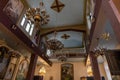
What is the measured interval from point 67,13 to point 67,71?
638cm

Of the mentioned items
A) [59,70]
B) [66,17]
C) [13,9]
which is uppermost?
[66,17]

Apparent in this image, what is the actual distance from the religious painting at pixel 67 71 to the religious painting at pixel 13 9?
7.77m

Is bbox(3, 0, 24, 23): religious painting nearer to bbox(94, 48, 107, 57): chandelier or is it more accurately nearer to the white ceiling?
the white ceiling

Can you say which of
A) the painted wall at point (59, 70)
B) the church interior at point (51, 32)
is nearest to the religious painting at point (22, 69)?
the church interior at point (51, 32)

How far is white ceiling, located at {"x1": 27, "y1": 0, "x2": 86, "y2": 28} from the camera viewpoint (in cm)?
759

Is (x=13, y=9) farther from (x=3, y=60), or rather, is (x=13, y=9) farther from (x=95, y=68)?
(x=95, y=68)

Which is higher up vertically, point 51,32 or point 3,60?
point 51,32

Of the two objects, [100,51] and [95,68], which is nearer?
[100,51]

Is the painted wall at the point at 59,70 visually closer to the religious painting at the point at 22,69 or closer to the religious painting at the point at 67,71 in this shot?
the religious painting at the point at 67,71

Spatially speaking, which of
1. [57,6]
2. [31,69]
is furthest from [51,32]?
[31,69]

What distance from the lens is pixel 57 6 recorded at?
7844 mm

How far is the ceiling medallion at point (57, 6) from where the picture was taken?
24.8 ft

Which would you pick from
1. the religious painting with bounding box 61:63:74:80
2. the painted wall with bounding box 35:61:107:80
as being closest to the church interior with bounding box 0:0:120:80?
the religious painting with bounding box 61:63:74:80

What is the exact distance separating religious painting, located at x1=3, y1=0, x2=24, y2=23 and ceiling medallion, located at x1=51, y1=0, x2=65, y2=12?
2.25m
